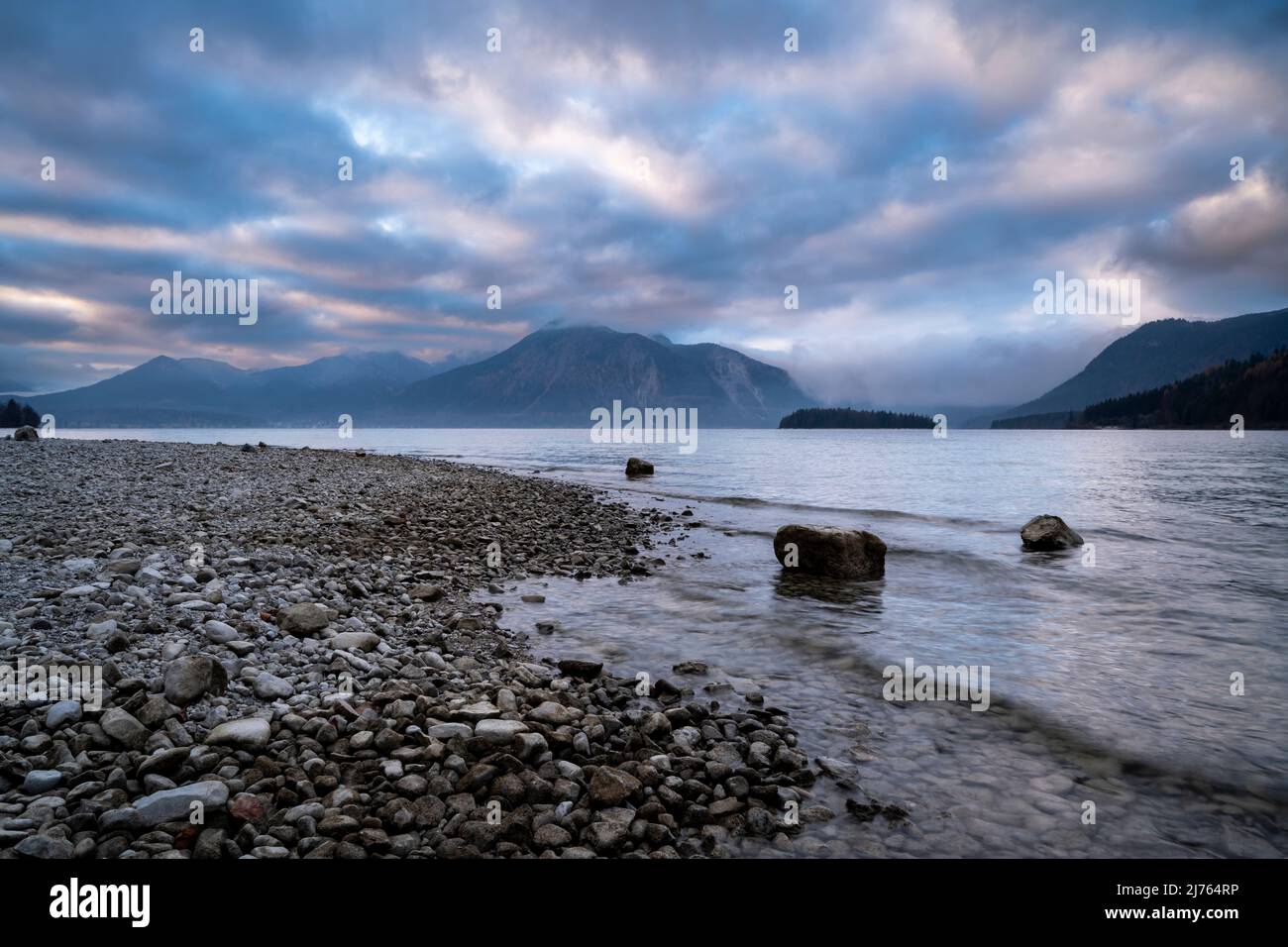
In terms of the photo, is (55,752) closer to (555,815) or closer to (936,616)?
(555,815)

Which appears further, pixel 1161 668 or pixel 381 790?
pixel 1161 668

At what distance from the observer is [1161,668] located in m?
9.91

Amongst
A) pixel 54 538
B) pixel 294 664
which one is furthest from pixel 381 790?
pixel 54 538

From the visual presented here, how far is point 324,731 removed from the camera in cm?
573

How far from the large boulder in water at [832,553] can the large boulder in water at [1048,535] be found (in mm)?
7759

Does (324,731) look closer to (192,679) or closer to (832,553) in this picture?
(192,679)

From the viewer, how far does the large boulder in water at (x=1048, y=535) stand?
69.1 feet

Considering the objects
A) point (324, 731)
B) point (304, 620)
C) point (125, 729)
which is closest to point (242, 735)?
point (324, 731)

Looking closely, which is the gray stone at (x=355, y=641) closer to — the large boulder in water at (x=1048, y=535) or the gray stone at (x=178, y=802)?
the gray stone at (x=178, y=802)

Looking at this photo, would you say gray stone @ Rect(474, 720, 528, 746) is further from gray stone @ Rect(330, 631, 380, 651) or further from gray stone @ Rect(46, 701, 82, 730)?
gray stone @ Rect(46, 701, 82, 730)

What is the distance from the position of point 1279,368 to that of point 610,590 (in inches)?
9505

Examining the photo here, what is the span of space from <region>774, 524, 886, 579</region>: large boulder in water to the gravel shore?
29.7 feet

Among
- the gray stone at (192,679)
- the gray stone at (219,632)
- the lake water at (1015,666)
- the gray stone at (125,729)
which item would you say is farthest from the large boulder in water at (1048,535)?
the gray stone at (125,729)

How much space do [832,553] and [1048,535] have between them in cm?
971
